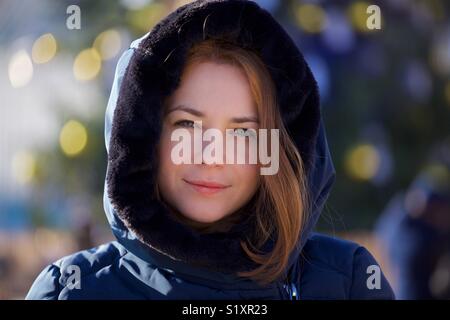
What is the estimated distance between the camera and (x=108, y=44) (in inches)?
96.9

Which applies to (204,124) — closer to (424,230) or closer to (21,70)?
(21,70)

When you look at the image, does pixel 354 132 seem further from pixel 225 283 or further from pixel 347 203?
Answer: pixel 225 283

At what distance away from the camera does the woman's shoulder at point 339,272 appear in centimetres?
155

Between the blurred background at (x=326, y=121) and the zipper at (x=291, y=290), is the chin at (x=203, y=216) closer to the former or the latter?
the zipper at (x=291, y=290)

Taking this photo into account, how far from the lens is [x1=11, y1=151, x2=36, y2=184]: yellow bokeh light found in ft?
8.20

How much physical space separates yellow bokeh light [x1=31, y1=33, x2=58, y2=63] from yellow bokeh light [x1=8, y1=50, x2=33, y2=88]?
26mm

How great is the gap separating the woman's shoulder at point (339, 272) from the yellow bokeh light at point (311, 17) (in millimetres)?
1175

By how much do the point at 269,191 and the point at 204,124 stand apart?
7.2 inches

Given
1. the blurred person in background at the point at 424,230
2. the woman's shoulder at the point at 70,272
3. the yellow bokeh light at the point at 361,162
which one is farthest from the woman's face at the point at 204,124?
the blurred person in background at the point at 424,230

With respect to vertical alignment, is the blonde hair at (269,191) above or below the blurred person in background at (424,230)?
above

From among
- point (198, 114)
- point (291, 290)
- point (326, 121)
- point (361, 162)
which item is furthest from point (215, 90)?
point (361, 162)

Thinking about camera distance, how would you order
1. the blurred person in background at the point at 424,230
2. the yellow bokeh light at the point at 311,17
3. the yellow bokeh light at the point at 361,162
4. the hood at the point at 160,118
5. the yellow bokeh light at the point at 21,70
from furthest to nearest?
the blurred person in background at the point at 424,230, the yellow bokeh light at the point at 361,162, the yellow bokeh light at the point at 311,17, the yellow bokeh light at the point at 21,70, the hood at the point at 160,118

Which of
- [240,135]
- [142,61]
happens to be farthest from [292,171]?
[142,61]

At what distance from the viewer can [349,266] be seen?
159 cm
